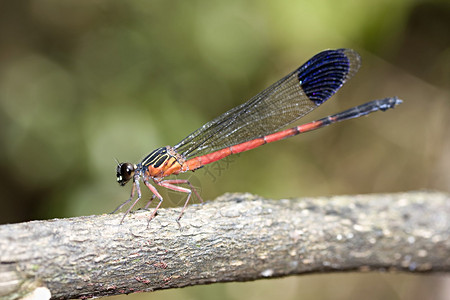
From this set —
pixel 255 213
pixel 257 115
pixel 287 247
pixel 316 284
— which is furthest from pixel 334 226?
pixel 316 284

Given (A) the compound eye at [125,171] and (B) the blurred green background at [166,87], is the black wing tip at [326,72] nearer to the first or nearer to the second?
(B) the blurred green background at [166,87]

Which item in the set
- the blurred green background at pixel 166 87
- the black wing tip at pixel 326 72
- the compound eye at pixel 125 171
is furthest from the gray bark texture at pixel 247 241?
the black wing tip at pixel 326 72

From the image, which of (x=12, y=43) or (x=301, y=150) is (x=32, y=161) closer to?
(x=12, y=43)

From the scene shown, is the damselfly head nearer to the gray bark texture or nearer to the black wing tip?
the gray bark texture

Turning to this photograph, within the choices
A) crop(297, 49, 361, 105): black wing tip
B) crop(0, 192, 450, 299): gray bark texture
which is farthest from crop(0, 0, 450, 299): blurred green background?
crop(0, 192, 450, 299): gray bark texture

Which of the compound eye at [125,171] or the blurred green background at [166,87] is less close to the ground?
the blurred green background at [166,87]
